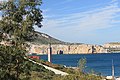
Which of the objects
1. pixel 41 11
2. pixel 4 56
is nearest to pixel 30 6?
pixel 41 11

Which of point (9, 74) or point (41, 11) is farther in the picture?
point (41, 11)

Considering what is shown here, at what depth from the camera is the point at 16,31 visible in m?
17.3

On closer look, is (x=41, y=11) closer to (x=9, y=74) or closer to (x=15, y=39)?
(x=15, y=39)

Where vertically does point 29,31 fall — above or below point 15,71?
above

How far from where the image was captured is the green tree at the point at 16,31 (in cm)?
1630

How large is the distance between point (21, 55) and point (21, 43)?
734mm

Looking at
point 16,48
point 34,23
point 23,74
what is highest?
point 34,23

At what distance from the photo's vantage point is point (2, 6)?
1761 centimetres

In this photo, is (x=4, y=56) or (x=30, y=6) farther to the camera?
(x=30, y=6)

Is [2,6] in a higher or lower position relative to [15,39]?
higher

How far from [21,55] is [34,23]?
2037mm

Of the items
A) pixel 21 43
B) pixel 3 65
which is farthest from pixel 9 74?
pixel 21 43

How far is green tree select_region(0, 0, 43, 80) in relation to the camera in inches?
642

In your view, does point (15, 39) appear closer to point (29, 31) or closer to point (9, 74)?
point (29, 31)
